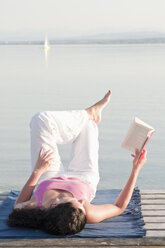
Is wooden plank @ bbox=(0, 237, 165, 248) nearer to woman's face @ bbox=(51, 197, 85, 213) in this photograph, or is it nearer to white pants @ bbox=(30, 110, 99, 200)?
woman's face @ bbox=(51, 197, 85, 213)

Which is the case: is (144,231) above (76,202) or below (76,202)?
below

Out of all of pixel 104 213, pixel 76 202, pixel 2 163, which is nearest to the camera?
pixel 76 202

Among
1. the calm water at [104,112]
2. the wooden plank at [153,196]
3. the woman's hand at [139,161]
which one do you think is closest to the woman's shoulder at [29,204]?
the woman's hand at [139,161]

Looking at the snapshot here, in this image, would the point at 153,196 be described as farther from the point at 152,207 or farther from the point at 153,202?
the point at 152,207

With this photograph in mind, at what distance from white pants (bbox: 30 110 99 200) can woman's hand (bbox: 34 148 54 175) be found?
14 cm

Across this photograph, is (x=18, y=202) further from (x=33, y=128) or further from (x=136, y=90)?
(x=136, y=90)

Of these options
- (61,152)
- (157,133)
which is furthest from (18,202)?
(157,133)

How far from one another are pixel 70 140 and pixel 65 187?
2.30ft

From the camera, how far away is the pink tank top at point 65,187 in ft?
12.1

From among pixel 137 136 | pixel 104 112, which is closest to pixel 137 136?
pixel 137 136

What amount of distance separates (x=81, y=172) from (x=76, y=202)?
83cm

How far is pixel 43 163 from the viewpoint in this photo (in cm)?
380

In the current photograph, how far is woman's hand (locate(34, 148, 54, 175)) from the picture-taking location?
12.4 ft

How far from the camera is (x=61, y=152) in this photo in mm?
7531
